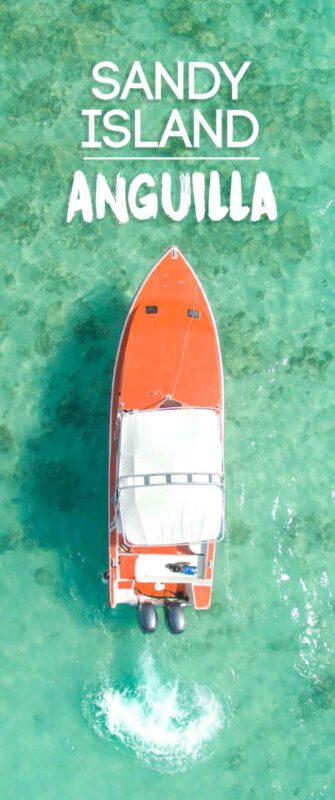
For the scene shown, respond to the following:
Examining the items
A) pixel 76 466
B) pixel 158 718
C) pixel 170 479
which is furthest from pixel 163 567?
pixel 158 718

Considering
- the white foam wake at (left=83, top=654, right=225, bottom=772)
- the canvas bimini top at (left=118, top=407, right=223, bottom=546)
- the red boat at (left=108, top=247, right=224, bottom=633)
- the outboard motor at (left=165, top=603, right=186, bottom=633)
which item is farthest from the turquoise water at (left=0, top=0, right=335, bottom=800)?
the canvas bimini top at (left=118, top=407, right=223, bottom=546)

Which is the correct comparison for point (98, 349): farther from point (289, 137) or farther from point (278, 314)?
point (289, 137)

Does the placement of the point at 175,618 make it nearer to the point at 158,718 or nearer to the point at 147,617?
the point at 147,617

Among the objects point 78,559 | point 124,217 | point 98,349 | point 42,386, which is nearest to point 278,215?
point 124,217

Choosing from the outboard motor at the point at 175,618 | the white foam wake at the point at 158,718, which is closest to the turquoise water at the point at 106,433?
the white foam wake at the point at 158,718

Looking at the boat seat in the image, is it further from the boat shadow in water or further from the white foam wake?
the white foam wake
